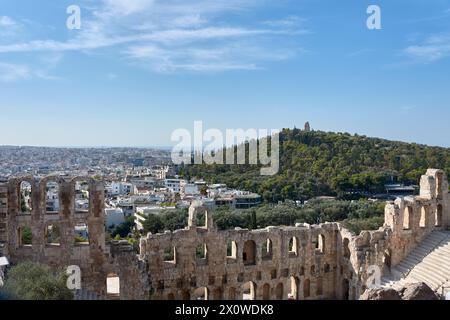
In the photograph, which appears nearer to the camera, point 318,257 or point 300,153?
point 318,257

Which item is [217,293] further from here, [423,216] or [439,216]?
[439,216]

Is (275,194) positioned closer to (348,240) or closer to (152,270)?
(348,240)

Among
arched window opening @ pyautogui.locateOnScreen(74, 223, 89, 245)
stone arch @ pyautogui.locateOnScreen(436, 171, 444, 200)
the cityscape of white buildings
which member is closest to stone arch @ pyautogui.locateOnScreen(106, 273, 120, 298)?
arched window opening @ pyautogui.locateOnScreen(74, 223, 89, 245)

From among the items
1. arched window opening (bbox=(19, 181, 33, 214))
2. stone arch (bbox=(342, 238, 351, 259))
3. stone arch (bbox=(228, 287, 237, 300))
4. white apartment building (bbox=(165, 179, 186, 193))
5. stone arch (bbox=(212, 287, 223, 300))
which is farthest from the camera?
white apartment building (bbox=(165, 179, 186, 193))

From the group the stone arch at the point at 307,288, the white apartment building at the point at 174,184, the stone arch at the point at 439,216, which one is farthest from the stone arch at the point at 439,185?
the white apartment building at the point at 174,184

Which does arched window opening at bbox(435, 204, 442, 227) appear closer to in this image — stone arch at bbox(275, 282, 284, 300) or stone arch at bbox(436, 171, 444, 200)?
stone arch at bbox(436, 171, 444, 200)

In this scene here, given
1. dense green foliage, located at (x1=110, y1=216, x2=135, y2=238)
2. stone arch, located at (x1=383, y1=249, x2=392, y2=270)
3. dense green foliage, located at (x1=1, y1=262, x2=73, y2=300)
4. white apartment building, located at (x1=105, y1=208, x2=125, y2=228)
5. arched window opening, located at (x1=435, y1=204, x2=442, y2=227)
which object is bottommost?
dense green foliage, located at (x1=110, y1=216, x2=135, y2=238)

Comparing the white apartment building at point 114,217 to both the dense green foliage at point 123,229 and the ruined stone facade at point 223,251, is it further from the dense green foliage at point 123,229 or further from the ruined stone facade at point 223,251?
the ruined stone facade at point 223,251
